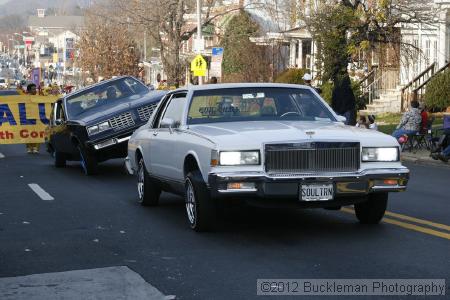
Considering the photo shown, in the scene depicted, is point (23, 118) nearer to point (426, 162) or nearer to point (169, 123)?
point (426, 162)

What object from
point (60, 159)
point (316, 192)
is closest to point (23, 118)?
point (60, 159)

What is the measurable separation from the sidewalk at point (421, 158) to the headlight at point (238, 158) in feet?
37.0

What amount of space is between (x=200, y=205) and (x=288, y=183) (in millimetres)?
1102

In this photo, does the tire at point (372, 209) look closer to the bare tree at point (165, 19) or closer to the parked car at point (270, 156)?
the parked car at point (270, 156)

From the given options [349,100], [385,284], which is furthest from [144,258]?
[349,100]

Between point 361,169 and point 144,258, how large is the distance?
2.46 metres

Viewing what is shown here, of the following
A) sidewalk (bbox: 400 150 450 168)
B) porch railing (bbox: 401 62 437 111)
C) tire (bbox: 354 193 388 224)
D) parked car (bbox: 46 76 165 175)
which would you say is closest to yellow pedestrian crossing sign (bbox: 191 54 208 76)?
porch railing (bbox: 401 62 437 111)

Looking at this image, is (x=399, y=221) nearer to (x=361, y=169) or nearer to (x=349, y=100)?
(x=361, y=169)

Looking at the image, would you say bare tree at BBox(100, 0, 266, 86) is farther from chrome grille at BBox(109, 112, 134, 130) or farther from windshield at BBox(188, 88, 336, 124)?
windshield at BBox(188, 88, 336, 124)

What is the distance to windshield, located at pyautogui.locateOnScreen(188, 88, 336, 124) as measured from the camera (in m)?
11.3

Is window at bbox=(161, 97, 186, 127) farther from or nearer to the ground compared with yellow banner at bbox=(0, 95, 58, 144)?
farther from the ground

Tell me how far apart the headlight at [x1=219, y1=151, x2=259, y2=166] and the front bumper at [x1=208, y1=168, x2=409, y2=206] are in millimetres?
169

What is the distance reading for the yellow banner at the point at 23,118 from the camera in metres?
26.2

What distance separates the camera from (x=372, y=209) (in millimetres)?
10641
